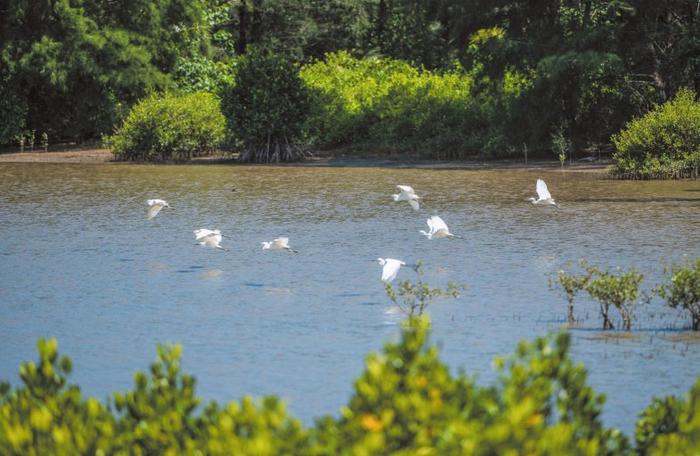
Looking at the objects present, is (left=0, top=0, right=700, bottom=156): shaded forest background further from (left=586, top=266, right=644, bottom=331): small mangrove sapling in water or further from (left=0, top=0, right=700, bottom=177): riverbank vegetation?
(left=586, top=266, right=644, bottom=331): small mangrove sapling in water

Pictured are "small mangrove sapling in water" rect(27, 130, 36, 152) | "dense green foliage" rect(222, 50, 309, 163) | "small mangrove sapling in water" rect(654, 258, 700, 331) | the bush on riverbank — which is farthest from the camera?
"small mangrove sapling in water" rect(27, 130, 36, 152)

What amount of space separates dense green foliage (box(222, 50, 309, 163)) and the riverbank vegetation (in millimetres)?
74

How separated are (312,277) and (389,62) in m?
27.0

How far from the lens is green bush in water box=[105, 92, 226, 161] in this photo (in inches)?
1300

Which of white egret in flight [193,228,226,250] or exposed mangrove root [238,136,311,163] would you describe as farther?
exposed mangrove root [238,136,311,163]

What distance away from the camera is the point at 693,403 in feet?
16.1

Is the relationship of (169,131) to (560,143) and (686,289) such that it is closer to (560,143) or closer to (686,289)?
(560,143)

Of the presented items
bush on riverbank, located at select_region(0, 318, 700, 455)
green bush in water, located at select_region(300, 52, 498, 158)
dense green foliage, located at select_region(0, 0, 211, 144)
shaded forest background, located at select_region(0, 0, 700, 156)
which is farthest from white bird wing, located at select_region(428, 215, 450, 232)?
dense green foliage, located at select_region(0, 0, 211, 144)

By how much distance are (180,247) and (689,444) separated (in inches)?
Result: 465

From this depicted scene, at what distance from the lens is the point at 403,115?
33281mm

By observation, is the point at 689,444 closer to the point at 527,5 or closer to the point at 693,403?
the point at 693,403

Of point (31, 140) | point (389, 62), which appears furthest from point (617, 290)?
point (31, 140)

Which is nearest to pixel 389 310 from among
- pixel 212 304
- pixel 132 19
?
pixel 212 304

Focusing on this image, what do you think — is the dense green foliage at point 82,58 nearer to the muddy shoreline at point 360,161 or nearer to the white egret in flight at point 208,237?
the muddy shoreline at point 360,161
